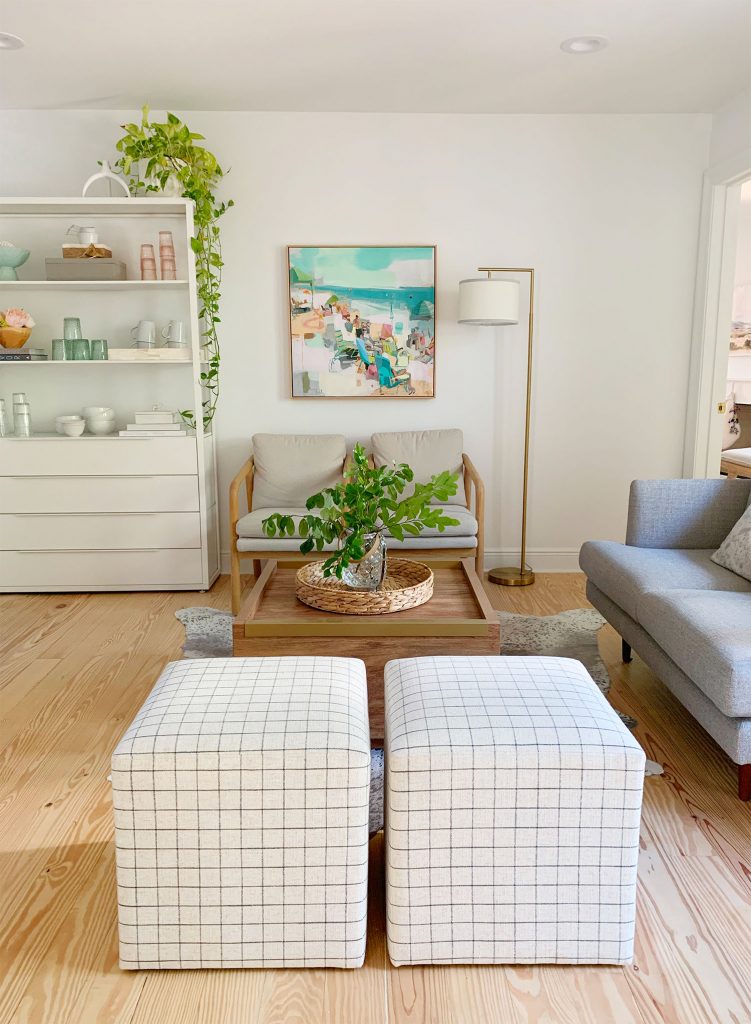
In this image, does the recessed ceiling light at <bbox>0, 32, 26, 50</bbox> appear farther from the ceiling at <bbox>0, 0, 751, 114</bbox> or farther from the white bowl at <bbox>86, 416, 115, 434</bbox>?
the white bowl at <bbox>86, 416, 115, 434</bbox>

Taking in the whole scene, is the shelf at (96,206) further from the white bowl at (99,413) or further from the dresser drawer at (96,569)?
the dresser drawer at (96,569)

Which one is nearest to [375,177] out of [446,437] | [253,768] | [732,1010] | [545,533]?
[446,437]

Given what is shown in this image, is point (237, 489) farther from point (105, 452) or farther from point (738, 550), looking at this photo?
point (738, 550)

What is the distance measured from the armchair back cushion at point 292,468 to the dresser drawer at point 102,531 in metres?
0.39

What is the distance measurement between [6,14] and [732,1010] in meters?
3.67

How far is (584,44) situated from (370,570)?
7.63ft

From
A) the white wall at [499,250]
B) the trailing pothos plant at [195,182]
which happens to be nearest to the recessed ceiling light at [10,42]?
the trailing pothos plant at [195,182]

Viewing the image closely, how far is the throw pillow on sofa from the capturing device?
9.16 feet

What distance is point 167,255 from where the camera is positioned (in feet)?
13.1

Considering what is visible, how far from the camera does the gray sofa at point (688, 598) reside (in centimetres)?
205

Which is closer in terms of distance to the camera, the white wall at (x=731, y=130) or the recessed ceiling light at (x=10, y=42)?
the recessed ceiling light at (x=10, y=42)

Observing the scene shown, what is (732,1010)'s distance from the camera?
145 cm

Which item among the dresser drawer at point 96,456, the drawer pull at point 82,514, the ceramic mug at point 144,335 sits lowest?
the drawer pull at point 82,514

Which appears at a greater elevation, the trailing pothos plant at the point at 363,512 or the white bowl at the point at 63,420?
the white bowl at the point at 63,420
